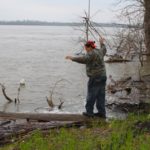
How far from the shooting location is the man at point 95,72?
10.4 meters

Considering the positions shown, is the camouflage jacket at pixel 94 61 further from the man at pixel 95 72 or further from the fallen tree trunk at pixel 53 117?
the fallen tree trunk at pixel 53 117

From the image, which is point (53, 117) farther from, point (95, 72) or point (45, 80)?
point (45, 80)

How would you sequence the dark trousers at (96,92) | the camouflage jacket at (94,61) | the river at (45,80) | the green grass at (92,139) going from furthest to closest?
the river at (45,80), the dark trousers at (96,92), the camouflage jacket at (94,61), the green grass at (92,139)

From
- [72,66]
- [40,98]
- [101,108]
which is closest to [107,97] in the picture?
[40,98]

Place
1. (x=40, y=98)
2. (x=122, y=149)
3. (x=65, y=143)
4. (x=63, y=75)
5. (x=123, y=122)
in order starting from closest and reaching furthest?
1. (x=122, y=149)
2. (x=65, y=143)
3. (x=123, y=122)
4. (x=40, y=98)
5. (x=63, y=75)

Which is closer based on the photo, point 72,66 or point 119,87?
point 119,87

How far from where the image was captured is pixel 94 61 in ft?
34.3

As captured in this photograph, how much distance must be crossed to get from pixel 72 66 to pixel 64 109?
66.2ft

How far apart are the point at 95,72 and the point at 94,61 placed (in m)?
0.29

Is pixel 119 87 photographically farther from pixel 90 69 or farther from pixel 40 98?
pixel 90 69

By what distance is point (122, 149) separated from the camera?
7051mm

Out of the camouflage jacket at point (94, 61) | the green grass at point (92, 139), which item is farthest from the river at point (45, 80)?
the green grass at point (92, 139)

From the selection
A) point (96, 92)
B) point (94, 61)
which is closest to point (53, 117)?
point (96, 92)

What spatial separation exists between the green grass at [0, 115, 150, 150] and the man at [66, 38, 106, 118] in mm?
1518
